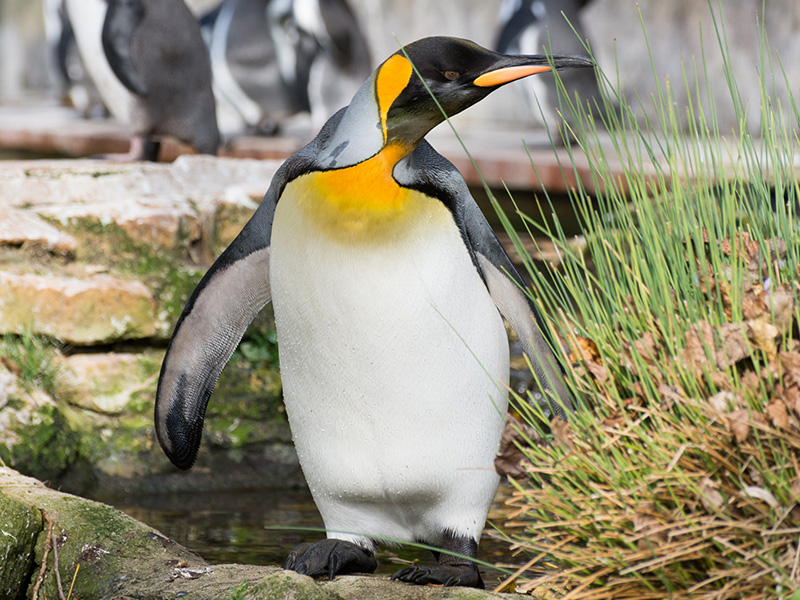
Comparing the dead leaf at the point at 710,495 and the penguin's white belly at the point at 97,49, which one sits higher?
the dead leaf at the point at 710,495

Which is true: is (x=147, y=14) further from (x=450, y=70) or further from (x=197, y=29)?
(x=450, y=70)

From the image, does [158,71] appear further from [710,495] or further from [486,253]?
[710,495]

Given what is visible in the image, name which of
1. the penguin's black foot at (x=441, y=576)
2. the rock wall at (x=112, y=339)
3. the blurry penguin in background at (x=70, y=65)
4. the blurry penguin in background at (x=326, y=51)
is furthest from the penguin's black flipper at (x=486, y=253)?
the blurry penguin in background at (x=70, y=65)

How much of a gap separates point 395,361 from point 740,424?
740mm

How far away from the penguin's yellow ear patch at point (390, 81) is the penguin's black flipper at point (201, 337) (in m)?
0.45

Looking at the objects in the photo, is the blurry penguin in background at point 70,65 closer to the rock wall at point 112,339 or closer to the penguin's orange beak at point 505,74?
the rock wall at point 112,339

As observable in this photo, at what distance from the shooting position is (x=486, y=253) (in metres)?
2.07

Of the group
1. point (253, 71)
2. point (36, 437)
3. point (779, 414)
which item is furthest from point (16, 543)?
point (253, 71)

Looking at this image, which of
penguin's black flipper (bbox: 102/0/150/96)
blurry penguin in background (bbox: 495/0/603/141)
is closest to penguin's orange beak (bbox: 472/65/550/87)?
penguin's black flipper (bbox: 102/0/150/96)

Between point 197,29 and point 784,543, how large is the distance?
4851 millimetres

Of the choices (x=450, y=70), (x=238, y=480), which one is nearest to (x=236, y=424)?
(x=238, y=480)

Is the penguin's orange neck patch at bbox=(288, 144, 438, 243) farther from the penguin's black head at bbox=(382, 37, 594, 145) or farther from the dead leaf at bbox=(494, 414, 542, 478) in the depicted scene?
the dead leaf at bbox=(494, 414, 542, 478)

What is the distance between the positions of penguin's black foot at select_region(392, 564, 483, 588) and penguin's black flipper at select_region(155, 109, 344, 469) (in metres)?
0.59

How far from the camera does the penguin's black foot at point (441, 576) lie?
1844 millimetres
